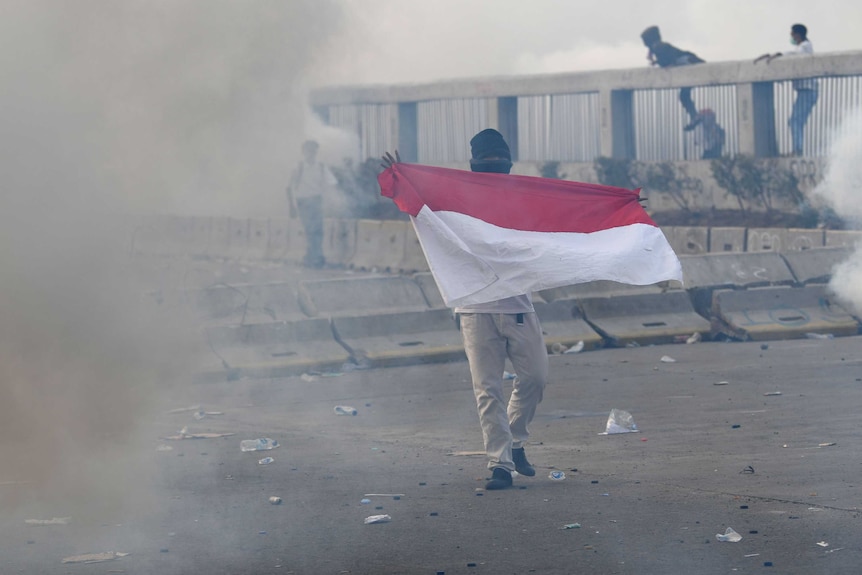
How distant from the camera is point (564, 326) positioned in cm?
1362

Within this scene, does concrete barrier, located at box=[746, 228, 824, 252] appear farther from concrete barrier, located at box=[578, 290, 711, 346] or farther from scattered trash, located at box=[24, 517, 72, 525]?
scattered trash, located at box=[24, 517, 72, 525]

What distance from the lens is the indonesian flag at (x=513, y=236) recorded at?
745 centimetres

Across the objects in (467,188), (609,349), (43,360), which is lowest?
(609,349)

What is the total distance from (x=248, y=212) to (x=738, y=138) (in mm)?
7897

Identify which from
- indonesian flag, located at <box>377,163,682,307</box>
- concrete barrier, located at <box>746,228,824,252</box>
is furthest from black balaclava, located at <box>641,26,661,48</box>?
indonesian flag, located at <box>377,163,682,307</box>

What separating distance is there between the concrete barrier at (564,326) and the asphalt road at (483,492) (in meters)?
1.96

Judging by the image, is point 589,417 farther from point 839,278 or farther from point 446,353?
point 839,278

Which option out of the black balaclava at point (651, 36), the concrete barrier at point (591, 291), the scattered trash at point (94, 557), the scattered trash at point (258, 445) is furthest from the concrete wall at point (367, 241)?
the scattered trash at point (94, 557)

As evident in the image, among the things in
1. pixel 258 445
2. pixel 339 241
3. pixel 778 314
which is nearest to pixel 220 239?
pixel 339 241

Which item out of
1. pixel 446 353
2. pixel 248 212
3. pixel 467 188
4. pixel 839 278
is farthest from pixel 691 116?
pixel 467 188

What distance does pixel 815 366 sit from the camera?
11656mm

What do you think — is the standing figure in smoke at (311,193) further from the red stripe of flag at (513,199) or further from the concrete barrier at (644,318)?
the red stripe of flag at (513,199)

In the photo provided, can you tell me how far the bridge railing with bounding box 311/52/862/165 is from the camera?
21.5 meters

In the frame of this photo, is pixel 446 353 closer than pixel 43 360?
No
